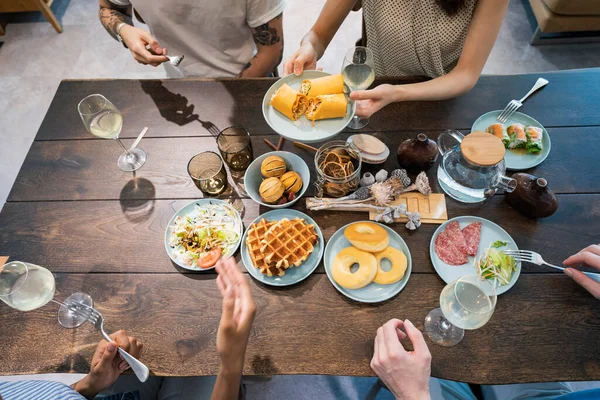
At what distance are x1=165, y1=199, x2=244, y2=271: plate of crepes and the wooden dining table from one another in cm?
5

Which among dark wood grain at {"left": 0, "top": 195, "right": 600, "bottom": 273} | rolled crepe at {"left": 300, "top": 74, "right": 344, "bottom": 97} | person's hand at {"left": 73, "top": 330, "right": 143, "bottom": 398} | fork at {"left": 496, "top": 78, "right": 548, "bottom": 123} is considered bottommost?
person's hand at {"left": 73, "top": 330, "right": 143, "bottom": 398}

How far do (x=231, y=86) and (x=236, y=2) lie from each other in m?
0.43

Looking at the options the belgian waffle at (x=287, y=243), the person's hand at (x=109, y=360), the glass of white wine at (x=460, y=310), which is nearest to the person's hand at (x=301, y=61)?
the belgian waffle at (x=287, y=243)

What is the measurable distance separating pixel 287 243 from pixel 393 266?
39 centimetres

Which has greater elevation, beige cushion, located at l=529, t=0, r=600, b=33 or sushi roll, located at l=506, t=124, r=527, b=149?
sushi roll, located at l=506, t=124, r=527, b=149

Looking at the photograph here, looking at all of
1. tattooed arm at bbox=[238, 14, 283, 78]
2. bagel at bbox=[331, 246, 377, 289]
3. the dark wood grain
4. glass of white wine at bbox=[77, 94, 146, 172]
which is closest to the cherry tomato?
the dark wood grain

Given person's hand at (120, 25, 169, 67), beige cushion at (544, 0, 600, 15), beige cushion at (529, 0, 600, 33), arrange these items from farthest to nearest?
beige cushion at (529, 0, 600, 33) < beige cushion at (544, 0, 600, 15) < person's hand at (120, 25, 169, 67)

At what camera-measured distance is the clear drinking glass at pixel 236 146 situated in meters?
1.52

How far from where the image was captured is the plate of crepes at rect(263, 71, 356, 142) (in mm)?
1480

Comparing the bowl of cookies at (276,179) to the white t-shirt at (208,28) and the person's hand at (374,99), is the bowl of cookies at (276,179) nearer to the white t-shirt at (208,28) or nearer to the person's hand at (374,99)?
the person's hand at (374,99)

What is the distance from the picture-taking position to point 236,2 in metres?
1.85

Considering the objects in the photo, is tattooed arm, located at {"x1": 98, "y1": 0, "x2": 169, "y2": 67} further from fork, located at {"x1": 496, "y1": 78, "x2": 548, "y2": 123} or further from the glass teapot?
fork, located at {"x1": 496, "y1": 78, "x2": 548, "y2": 123}

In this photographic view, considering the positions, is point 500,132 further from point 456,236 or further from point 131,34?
point 131,34

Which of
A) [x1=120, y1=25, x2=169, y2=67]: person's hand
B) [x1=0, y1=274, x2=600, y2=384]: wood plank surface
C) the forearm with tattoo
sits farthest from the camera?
the forearm with tattoo
